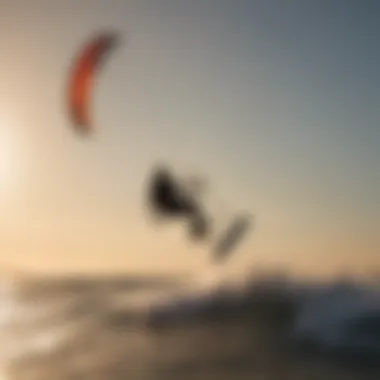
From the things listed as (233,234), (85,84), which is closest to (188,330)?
(233,234)

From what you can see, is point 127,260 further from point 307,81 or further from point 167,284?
point 307,81

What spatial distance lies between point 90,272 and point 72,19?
1.58ft

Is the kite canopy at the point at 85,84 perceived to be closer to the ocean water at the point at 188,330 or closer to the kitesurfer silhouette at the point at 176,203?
the kitesurfer silhouette at the point at 176,203

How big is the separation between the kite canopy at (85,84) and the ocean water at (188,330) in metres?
0.30

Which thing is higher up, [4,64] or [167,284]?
[4,64]

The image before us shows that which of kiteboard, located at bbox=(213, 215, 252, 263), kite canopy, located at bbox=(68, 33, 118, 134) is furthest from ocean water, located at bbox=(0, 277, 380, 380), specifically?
kite canopy, located at bbox=(68, 33, 118, 134)

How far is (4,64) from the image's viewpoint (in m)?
1.48

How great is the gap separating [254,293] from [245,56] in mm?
438

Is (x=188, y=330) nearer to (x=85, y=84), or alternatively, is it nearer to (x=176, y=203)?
(x=176, y=203)

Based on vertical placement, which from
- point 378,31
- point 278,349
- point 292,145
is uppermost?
point 378,31

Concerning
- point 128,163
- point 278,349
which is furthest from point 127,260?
point 278,349

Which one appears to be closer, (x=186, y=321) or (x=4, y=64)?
(x=186, y=321)

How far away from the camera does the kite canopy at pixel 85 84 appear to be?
4.70 ft

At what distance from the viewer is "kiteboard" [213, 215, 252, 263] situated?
1.38 metres
